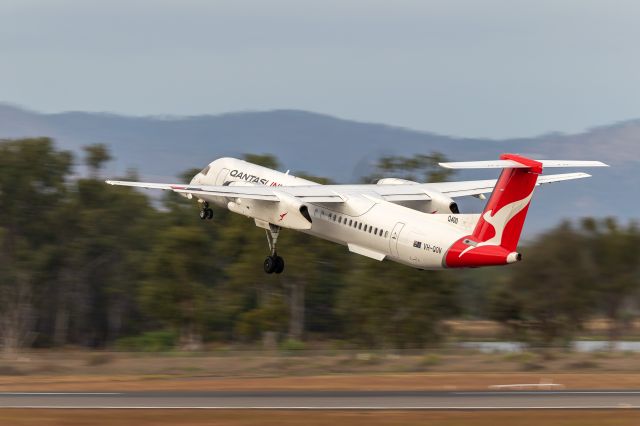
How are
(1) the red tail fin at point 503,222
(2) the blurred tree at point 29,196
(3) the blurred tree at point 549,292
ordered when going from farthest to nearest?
(2) the blurred tree at point 29,196 < (3) the blurred tree at point 549,292 < (1) the red tail fin at point 503,222

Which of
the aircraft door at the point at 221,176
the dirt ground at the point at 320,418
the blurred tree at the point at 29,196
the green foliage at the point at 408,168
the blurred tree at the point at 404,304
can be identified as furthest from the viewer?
the green foliage at the point at 408,168

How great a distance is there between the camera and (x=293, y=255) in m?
88.1

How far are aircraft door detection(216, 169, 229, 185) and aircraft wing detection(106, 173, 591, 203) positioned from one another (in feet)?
11.0

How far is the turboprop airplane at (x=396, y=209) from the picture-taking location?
Answer: 41.1 meters

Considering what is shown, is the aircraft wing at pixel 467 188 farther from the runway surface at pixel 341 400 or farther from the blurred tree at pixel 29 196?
the blurred tree at pixel 29 196

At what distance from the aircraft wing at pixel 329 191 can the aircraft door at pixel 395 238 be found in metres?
3.55

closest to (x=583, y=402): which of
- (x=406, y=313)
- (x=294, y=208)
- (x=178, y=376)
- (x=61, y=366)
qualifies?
(x=294, y=208)

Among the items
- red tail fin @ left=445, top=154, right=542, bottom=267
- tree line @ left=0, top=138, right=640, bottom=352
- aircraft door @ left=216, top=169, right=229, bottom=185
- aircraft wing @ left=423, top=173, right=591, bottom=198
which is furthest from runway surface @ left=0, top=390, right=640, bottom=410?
tree line @ left=0, top=138, right=640, bottom=352

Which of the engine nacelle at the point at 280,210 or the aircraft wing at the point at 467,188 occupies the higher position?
the aircraft wing at the point at 467,188

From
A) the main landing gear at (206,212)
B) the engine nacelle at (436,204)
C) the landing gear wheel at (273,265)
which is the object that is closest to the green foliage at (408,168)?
the main landing gear at (206,212)

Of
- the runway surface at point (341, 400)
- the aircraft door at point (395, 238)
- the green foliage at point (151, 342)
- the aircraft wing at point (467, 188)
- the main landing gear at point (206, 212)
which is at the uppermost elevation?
the aircraft wing at point (467, 188)

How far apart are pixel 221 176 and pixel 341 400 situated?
21.6 metres

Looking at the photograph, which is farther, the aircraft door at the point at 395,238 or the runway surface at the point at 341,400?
the aircraft door at the point at 395,238

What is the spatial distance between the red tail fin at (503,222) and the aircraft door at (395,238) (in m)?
3.28
